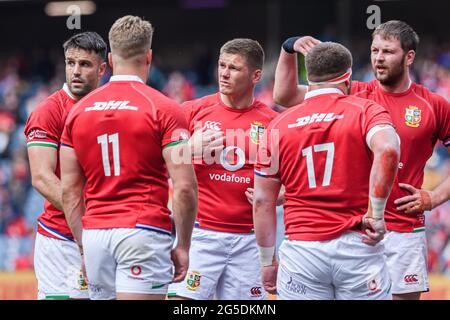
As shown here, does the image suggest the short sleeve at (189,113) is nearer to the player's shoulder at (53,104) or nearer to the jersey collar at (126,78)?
the player's shoulder at (53,104)

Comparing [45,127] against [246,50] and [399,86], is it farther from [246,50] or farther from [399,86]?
[399,86]

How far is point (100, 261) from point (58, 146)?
4.93ft

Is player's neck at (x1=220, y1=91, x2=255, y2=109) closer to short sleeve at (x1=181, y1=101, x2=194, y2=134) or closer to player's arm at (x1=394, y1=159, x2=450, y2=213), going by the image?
short sleeve at (x1=181, y1=101, x2=194, y2=134)

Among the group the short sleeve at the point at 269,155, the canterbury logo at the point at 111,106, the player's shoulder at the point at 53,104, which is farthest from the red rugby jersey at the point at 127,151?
the player's shoulder at the point at 53,104

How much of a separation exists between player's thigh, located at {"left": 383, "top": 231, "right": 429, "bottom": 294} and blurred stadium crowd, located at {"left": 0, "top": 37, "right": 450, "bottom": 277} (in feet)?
21.5

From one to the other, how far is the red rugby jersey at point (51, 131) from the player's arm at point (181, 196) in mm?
1526

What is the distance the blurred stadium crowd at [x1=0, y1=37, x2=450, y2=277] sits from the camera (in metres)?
14.8

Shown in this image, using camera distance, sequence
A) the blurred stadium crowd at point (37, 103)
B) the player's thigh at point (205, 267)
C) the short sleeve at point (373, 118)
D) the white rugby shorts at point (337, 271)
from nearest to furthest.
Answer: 1. the short sleeve at point (373, 118)
2. the white rugby shorts at point (337, 271)
3. the player's thigh at point (205, 267)
4. the blurred stadium crowd at point (37, 103)

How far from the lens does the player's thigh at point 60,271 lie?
6.87m

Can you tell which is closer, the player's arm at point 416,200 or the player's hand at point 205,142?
the player's arm at point 416,200

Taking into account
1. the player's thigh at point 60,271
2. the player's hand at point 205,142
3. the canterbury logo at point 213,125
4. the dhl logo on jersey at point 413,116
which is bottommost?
the player's thigh at point 60,271

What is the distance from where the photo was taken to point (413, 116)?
23.4 ft

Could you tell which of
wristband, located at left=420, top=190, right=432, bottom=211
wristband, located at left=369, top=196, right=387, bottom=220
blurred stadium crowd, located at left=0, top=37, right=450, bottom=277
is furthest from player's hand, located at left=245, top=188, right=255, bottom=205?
blurred stadium crowd, located at left=0, top=37, right=450, bottom=277

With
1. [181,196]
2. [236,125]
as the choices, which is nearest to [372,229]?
[181,196]
